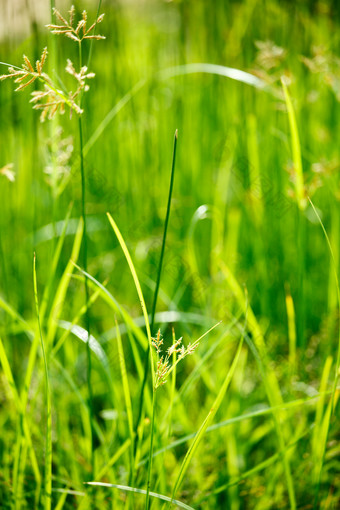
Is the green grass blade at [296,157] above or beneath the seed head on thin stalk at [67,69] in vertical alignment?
beneath

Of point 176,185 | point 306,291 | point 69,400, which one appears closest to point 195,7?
point 176,185

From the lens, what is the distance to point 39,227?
123 centimetres

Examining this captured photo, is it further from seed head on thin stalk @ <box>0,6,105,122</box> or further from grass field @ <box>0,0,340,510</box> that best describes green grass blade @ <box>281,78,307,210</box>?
seed head on thin stalk @ <box>0,6,105,122</box>

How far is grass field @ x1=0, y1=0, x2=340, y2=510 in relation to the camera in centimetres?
70

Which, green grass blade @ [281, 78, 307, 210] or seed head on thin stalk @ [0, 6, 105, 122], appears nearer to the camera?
seed head on thin stalk @ [0, 6, 105, 122]

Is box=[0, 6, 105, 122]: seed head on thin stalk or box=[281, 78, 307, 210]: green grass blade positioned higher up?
box=[0, 6, 105, 122]: seed head on thin stalk

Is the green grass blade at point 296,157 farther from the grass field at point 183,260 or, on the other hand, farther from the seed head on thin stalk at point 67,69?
the seed head on thin stalk at point 67,69

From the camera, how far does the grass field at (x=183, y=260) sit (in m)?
0.70

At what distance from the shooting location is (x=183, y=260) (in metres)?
1.12

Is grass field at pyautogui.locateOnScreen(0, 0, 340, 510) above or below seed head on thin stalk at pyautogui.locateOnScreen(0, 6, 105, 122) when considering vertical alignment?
below

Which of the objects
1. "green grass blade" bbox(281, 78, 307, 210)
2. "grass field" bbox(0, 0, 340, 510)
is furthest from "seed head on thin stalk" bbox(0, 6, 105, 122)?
"green grass blade" bbox(281, 78, 307, 210)

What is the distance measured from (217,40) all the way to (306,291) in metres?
0.80

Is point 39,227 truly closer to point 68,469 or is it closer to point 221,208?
point 221,208

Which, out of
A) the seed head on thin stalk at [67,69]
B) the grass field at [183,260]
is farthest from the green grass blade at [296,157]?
the seed head on thin stalk at [67,69]
